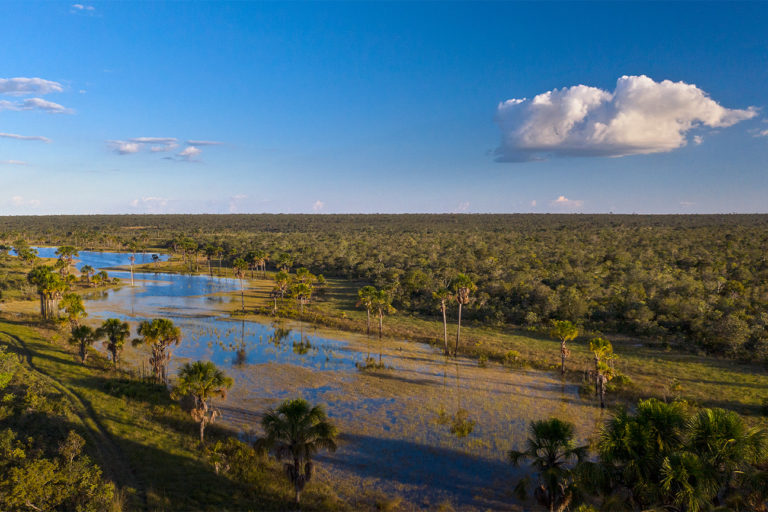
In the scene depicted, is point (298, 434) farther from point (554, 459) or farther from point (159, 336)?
point (159, 336)

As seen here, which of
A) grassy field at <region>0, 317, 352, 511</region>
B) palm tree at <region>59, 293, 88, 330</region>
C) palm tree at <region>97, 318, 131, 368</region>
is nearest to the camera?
grassy field at <region>0, 317, 352, 511</region>

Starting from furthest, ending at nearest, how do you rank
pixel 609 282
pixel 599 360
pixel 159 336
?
1. pixel 609 282
2. pixel 599 360
3. pixel 159 336

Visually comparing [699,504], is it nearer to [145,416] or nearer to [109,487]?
[109,487]

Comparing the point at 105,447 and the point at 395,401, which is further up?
the point at 105,447

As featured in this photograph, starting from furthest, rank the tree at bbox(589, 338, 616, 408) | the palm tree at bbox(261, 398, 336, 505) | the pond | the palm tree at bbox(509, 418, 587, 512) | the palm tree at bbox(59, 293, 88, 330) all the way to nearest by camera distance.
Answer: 1. the palm tree at bbox(59, 293, 88, 330)
2. the tree at bbox(589, 338, 616, 408)
3. the pond
4. the palm tree at bbox(261, 398, 336, 505)
5. the palm tree at bbox(509, 418, 587, 512)

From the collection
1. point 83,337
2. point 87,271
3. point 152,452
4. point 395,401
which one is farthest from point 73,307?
point 87,271

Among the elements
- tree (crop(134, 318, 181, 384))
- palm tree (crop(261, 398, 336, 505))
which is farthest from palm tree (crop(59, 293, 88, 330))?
palm tree (crop(261, 398, 336, 505))

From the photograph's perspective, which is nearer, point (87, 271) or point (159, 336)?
point (159, 336)

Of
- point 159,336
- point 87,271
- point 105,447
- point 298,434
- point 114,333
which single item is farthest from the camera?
point 87,271

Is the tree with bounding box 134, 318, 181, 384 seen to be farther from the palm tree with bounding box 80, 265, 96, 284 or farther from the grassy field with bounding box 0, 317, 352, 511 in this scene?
the palm tree with bounding box 80, 265, 96, 284
